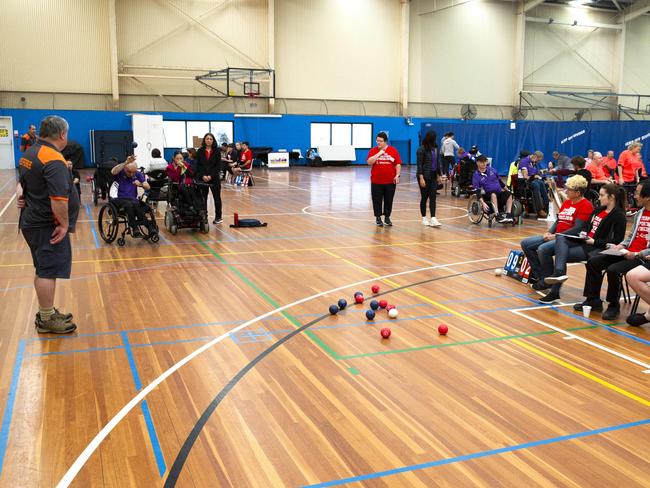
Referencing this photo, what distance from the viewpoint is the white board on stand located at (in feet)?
84.7

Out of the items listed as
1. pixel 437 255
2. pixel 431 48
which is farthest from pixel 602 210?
pixel 431 48

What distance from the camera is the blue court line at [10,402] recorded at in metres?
3.34

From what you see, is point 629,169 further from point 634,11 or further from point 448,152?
point 634,11

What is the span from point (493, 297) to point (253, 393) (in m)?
3.39

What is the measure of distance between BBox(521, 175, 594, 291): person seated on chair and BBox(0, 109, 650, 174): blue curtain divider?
44.2 ft

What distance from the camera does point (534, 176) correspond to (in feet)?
42.0

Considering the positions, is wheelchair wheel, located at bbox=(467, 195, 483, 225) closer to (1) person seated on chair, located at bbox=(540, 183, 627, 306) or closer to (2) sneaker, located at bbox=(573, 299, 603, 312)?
(1) person seated on chair, located at bbox=(540, 183, 627, 306)

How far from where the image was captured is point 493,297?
658 centimetres

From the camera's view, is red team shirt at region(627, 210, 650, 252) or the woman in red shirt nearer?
red team shirt at region(627, 210, 650, 252)

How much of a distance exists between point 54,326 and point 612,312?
16.3 feet

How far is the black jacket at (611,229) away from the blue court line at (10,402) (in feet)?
17.0

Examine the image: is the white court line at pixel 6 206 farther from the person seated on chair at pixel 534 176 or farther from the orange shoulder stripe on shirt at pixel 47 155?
the person seated on chair at pixel 534 176

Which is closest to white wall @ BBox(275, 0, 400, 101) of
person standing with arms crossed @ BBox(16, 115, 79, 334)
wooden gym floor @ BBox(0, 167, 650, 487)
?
wooden gym floor @ BBox(0, 167, 650, 487)

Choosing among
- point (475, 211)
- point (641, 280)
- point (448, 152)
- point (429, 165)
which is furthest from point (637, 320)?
point (448, 152)
